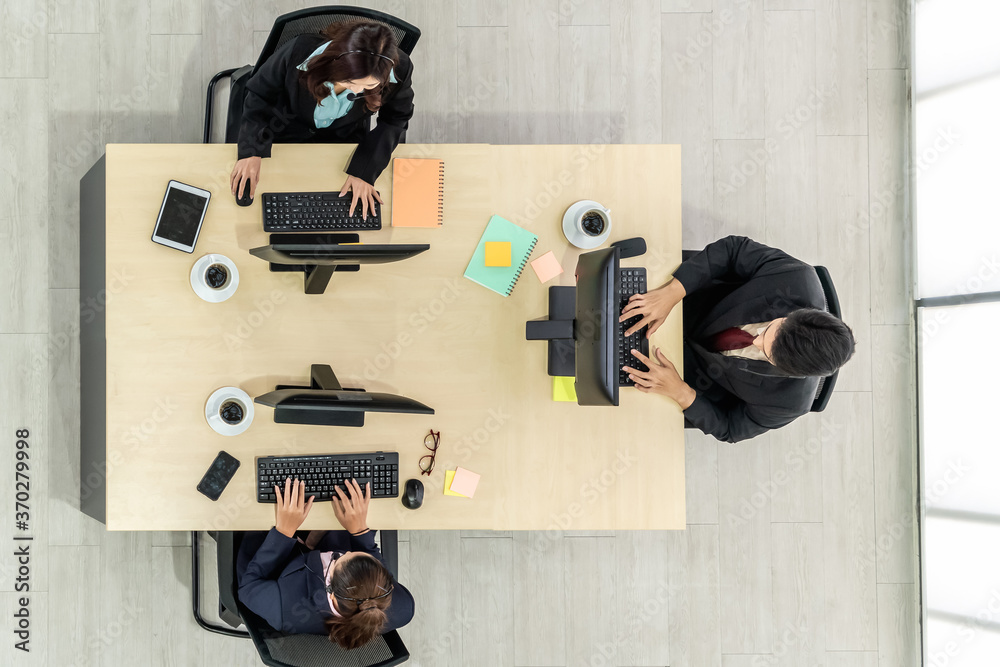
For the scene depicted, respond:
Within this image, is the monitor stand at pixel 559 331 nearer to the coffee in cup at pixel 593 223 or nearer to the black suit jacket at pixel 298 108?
the coffee in cup at pixel 593 223

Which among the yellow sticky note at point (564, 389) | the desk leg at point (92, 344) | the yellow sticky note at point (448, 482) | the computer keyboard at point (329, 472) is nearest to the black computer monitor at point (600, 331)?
the yellow sticky note at point (564, 389)

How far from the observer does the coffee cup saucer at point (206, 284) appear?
69.5 inches

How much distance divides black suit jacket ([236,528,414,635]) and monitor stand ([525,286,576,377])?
0.78 m

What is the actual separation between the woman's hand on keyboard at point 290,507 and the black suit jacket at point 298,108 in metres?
0.94

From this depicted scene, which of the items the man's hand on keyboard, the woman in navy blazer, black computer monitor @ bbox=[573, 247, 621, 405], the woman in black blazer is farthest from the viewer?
the man's hand on keyboard

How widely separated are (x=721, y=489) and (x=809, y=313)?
1204 millimetres

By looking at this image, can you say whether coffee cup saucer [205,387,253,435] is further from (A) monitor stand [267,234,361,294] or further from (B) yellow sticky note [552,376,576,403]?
(B) yellow sticky note [552,376,576,403]

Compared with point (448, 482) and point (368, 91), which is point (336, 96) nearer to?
point (368, 91)

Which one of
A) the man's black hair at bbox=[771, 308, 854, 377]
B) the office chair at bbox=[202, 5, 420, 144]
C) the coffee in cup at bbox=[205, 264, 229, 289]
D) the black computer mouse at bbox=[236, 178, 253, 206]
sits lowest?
the man's black hair at bbox=[771, 308, 854, 377]

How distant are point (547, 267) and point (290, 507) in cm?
104

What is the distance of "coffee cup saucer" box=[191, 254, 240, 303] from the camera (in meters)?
1.76

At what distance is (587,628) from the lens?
8.14 ft

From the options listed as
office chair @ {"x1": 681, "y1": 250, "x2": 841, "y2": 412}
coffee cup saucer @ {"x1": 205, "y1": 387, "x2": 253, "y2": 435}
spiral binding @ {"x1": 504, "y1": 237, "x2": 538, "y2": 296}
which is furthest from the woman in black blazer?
office chair @ {"x1": 681, "y1": 250, "x2": 841, "y2": 412}

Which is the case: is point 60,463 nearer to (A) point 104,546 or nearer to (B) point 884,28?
(A) point 104,546
